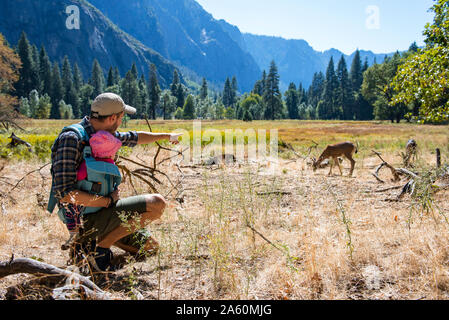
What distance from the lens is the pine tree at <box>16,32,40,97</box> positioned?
272 feet

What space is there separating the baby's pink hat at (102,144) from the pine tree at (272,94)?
91439 millimetres

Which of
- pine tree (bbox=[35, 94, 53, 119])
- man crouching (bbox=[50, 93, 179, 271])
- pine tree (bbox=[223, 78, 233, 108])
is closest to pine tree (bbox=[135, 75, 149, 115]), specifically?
pine tree (bbox=[35, 94, 53, 119])

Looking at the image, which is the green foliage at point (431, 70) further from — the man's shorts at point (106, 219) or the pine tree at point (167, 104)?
the pine tree at point (167, 104)

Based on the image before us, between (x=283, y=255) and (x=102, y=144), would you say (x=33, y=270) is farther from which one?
(x=283, y=255)

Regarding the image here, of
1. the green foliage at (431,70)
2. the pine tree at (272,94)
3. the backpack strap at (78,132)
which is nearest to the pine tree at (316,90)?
the pine tree at (272,94)

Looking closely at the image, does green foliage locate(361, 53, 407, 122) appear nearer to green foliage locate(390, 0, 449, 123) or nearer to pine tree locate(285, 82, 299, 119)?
pine tree locate(285, 82, 299, 119)

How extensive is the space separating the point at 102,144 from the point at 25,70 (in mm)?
100666

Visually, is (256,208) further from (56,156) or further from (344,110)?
(344,110)

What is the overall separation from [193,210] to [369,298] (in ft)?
11.2

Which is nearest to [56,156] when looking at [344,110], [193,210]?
[193,210]

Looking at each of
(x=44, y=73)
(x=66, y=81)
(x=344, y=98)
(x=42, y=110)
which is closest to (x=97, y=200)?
(x=42, y=110)

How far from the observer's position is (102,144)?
2873 mm

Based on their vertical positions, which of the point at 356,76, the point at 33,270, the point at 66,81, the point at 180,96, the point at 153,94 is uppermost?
the point at 356,76

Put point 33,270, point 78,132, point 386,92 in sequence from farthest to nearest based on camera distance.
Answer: point 386,92 → point 78,132 → point 33,270
